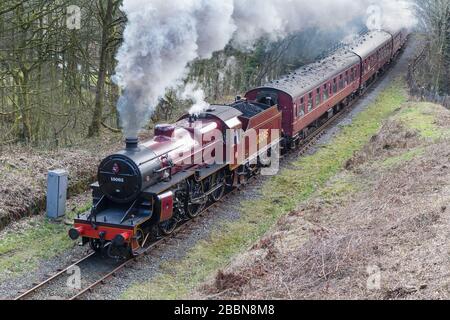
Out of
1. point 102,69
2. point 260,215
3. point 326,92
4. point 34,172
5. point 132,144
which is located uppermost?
point 132,144

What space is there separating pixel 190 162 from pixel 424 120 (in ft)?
34.8

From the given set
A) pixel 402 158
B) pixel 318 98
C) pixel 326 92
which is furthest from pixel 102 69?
pixel 402 158

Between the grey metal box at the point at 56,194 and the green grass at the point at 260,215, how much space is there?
141 inches

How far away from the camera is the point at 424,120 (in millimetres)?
19125

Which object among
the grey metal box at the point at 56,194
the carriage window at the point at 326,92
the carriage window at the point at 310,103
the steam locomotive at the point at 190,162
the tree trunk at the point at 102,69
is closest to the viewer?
the steam locomotive at the point at 190,162

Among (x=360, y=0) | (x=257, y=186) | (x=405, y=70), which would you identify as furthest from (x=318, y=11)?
(x=257, y=186)

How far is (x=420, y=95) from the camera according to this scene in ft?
86.5

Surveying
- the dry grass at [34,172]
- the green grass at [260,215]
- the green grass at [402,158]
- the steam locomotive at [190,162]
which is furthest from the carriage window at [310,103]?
the dry grass at [34,172]

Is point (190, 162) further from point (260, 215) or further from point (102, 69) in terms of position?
point (102, 69)

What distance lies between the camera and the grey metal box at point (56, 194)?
12570 millimetres

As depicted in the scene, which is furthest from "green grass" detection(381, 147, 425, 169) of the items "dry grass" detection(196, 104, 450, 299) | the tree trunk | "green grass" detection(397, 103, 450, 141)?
the tree trunk

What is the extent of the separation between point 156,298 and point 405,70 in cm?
3000

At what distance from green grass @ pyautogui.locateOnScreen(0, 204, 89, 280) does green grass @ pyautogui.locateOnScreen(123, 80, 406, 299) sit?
2.33 metres

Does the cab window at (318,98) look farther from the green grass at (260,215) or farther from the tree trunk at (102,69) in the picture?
the tree trunk at (102,69)
